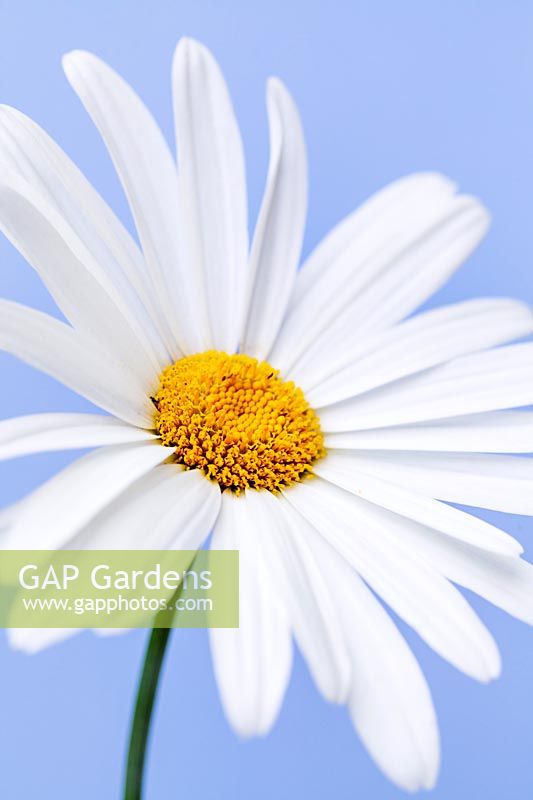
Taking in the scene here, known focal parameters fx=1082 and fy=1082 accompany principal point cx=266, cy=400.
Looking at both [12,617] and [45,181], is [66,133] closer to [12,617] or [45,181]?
[45,181]

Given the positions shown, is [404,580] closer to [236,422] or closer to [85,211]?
[236,422]

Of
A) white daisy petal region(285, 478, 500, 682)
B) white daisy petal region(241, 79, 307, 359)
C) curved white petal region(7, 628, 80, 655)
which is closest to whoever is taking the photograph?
curved white petal region(7, 628, 80, 655)

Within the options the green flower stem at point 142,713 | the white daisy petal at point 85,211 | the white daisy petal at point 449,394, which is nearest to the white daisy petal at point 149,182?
the white daisy petal at point 85,211

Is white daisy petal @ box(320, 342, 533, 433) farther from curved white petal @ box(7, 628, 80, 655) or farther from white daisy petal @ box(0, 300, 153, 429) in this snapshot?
curved white petal @ box(7, 628, 80, 655)

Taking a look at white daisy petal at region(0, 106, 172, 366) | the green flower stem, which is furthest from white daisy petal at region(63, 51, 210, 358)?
the green flower stem

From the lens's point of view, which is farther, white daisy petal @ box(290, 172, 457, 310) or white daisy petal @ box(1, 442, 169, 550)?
white daisy petal @ box(290, 172, 457, 310)

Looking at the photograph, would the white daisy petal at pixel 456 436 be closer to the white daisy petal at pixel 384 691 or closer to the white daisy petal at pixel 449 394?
the white daisy petal at pixel 449 394

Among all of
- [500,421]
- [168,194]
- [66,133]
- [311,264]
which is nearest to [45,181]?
[168,194]

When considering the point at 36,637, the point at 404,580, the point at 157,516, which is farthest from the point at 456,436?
the point at 36,637
